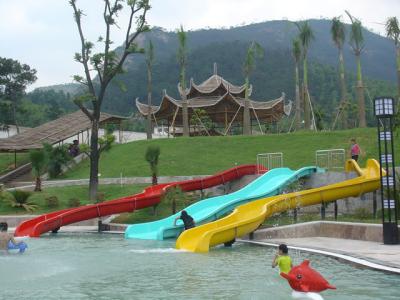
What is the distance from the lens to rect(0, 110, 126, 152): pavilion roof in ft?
127

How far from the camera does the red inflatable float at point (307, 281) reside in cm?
881

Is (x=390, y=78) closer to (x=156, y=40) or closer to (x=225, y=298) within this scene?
(x=156, y=40)

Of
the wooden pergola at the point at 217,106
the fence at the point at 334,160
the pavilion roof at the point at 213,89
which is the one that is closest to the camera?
the fence at the point at 334,160

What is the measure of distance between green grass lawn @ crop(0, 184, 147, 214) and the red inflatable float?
753 inches

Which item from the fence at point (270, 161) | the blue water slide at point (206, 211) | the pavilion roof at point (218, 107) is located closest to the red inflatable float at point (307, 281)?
the blue water slide at point (206, 211)

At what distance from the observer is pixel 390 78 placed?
160 metres

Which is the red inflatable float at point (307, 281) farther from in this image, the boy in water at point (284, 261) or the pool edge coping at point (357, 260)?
the pool edge coping at point (357, 260)

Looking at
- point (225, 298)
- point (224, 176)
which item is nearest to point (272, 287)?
point (225, 298)

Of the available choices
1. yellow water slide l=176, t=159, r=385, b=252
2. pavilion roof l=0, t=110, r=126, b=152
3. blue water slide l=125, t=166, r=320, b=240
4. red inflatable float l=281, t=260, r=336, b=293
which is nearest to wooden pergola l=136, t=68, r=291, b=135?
pavilion roof l=0, t=110, r=126, b=152

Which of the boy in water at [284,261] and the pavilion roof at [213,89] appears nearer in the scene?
the boy in water at [284,261]

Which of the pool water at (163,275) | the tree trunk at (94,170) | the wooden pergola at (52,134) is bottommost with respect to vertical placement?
the pool water at (163,275)

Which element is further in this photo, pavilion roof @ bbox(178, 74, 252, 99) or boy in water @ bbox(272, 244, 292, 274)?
pavilion roof @ bbox(178, 74, 252, 99)

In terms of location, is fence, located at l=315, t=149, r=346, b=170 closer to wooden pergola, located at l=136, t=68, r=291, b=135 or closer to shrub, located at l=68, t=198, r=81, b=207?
shrub, located at l=68, t=198, r=81, b=207

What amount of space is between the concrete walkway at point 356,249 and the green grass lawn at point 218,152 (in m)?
16.5
